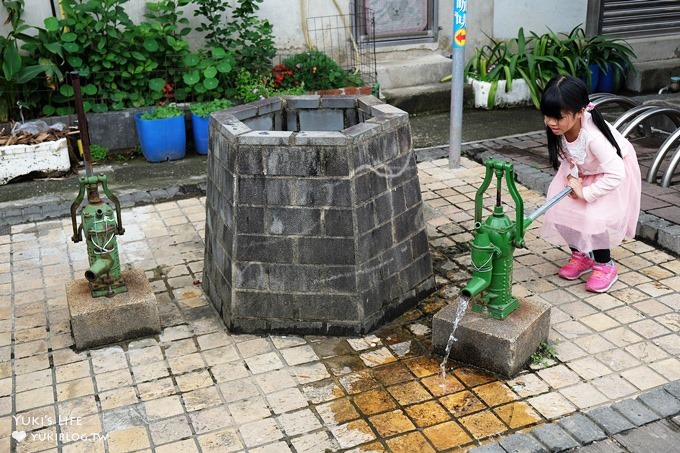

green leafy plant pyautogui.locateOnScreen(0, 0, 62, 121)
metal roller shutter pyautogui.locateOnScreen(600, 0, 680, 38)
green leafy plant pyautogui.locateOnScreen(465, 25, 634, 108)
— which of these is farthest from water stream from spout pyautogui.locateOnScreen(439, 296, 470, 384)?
metal roller shutter pyautogui.locateOnScreen(600, 0, 680, 38)

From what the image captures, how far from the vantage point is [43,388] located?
15.9 ft

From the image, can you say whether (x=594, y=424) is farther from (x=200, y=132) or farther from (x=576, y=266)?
(x=200, y=132)

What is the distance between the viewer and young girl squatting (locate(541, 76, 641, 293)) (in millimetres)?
5230

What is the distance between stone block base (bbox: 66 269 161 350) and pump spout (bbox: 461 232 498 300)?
2212mm

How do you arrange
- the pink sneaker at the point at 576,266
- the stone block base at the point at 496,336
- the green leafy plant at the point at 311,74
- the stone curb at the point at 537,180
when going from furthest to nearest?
the green leafy plant at the point at 311,74
the stone curb at the point at 537,180
the pink sneaker at the point at 576,266
the stone block base at the point at 496,336

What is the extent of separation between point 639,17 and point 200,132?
7808 millimetres

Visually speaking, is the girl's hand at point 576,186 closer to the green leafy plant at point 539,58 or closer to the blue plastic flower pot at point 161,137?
the blue plastic flower pot at point 161,137

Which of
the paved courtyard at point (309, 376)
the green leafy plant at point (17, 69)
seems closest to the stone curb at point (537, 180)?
the paved courtyard at point (309, 376)

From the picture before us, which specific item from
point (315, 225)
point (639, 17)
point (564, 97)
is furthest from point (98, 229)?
point (639, 17)

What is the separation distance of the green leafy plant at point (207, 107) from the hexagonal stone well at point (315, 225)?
12.7 feet

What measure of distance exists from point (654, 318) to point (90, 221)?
397 cm

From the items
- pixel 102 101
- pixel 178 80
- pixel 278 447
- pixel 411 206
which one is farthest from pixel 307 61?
pixel 278 447

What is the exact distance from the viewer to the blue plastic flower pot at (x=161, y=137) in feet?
30.5

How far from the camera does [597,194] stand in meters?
5.46
